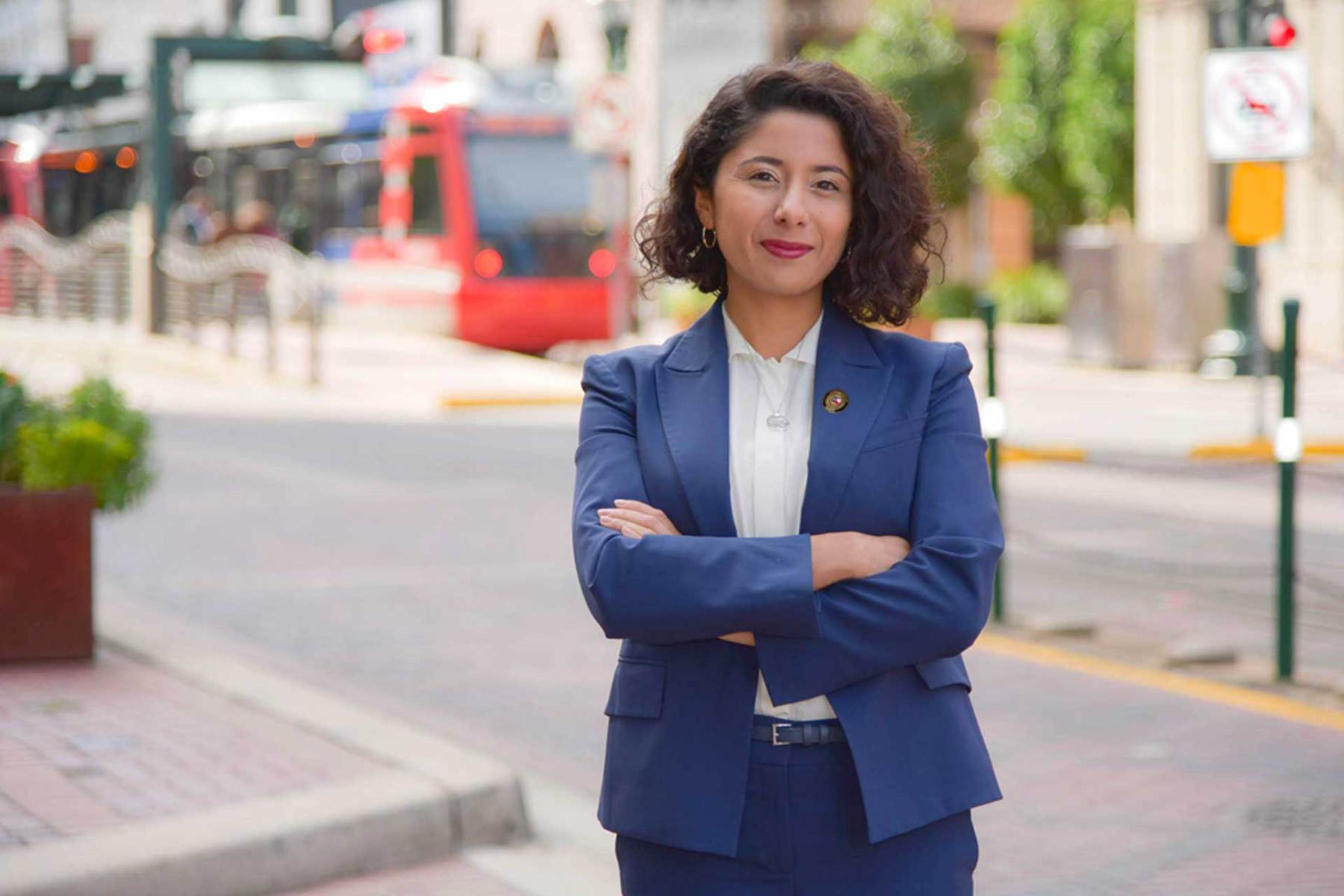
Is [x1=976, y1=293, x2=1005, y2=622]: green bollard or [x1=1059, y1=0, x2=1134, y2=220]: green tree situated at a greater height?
[x1=1059, y1=0, x2=1134, y2=220]: green tree

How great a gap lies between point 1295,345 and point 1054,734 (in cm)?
183

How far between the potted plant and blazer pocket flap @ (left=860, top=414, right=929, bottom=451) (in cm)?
514

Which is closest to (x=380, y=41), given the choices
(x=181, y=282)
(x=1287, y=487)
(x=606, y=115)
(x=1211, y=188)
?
(x=181, y=282)

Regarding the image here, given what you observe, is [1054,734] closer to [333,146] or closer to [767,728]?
[767,728]

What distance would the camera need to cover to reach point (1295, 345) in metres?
7.64

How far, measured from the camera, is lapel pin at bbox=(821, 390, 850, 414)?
2.74 meters

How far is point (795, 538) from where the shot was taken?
8.68 ft

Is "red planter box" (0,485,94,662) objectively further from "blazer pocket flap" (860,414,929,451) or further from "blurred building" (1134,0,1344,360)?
"blurred building" (1134,0,1344,360)

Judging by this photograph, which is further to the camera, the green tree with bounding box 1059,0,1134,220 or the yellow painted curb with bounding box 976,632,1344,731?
the green tree with bounding box 1059,0,1134,220

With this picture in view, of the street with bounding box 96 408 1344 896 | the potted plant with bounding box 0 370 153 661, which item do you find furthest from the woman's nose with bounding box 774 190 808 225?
the potted plant with bounding box 0 370 153 661

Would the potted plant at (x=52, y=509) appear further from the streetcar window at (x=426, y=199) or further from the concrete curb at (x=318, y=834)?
the streetcar window at (x=426, y=199)

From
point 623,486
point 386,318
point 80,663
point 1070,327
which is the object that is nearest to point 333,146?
point 386,318

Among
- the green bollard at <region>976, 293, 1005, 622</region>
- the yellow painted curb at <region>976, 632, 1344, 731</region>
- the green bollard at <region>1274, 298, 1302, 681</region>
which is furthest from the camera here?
the green bollard at <region>976, 293, 1005, 622</region>

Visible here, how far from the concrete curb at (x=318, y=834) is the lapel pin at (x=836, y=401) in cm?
257
